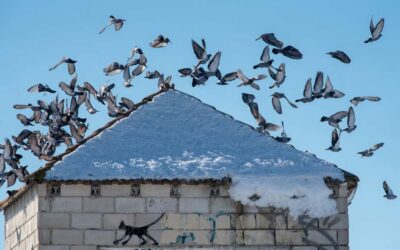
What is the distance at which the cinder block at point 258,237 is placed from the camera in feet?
71.5

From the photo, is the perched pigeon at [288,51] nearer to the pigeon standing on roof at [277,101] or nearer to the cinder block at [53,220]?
the pigeon standing on roof at [277,101]

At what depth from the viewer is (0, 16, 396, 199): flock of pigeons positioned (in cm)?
2577

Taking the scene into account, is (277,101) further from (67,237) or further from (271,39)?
(67,237)

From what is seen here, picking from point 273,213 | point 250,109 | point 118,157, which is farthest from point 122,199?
point 250,109

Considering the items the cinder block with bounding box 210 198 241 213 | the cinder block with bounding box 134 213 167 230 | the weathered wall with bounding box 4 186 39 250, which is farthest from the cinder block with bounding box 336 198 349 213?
the weathered wall with bounding box 4 186 39 250

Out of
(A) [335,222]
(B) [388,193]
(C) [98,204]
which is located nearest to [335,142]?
(B) [388,193]

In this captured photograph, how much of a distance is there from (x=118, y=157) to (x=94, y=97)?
19.1ft

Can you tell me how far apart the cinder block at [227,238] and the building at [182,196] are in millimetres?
16

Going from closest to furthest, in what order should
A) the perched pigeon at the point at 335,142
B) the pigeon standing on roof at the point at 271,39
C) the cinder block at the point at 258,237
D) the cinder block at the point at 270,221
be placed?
the cinder block at the point at 258,237 → the cinder block at the point at 270,221 → the perched pigeon at the point at 335,142 → the pigeon standing on roof at the point at 271,39

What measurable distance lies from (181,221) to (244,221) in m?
1.02

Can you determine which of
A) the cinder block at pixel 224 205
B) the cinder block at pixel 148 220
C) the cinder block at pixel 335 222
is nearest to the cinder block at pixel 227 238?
the cinder block at pixel 224 205

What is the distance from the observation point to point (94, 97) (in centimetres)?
2797

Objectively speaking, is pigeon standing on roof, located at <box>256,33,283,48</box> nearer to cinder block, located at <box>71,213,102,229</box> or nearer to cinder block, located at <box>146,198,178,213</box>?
cinder block, located at <box>146,198,178,213</box>

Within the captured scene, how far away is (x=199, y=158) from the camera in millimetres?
22422
